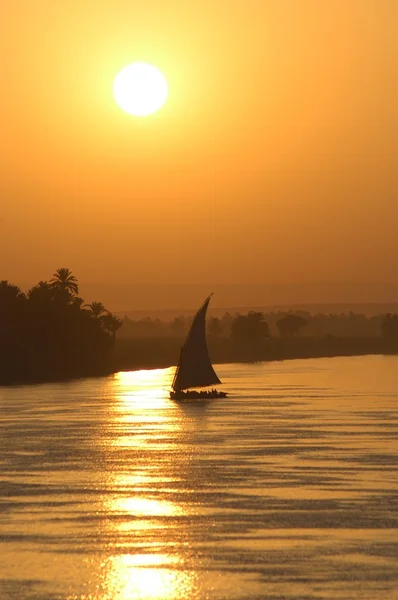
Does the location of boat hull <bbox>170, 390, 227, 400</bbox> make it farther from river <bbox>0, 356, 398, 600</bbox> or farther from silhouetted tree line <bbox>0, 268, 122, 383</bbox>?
silhouetted tree line <bbox>0, 268, 122, 383</bbox>

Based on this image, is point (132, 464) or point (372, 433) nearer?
point (132, 464)

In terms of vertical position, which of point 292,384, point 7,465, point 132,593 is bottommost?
point 132,593

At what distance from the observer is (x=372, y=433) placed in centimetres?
8231

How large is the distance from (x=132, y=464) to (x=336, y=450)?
12.3 meters

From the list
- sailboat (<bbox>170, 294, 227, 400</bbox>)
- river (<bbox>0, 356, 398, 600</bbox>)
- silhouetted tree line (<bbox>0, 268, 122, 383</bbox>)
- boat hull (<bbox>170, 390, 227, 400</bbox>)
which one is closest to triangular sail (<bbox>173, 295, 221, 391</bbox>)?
sailboat (<bbox>170, 294, 227, 400</bbox>)

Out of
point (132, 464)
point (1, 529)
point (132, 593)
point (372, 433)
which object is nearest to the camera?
point (132, 593)

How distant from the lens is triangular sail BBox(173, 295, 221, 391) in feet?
374

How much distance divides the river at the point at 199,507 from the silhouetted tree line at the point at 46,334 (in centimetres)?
5114

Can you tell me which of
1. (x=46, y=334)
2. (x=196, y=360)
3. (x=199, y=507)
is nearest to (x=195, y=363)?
(x=196, y=360)

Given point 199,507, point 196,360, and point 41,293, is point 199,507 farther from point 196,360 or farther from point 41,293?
point 41,293

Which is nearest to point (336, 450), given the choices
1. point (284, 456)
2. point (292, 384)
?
point (284, 456)

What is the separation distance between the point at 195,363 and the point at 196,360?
388mm

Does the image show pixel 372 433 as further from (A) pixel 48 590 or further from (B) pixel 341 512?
(A) pixel 48 590

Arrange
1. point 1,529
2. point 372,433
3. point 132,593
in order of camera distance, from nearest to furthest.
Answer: point 132,593
point 1,529
point 372,433
